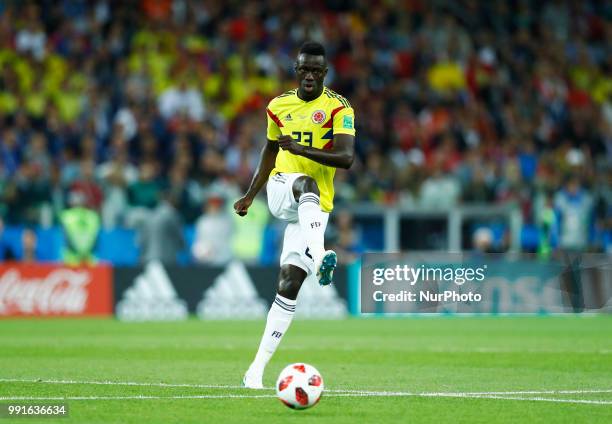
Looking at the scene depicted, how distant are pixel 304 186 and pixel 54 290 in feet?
40.9

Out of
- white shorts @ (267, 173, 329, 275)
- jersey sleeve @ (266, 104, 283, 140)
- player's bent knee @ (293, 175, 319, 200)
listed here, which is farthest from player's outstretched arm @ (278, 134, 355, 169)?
jersey sleeve @ (266, 104, 283, 140)

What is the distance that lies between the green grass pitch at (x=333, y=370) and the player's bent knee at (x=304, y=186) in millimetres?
1559

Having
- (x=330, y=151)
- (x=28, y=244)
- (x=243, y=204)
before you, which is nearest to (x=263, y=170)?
(x=243, y=204)

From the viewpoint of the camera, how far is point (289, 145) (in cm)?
972

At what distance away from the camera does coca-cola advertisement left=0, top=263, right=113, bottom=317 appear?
2139 cm

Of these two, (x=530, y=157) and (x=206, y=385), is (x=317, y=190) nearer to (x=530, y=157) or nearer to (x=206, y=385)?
(x=206, y=385)

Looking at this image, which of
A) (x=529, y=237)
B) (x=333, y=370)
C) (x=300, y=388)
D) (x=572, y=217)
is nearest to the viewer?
(x=300, y=388)

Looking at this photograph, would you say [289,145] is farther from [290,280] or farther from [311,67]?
[290,280]

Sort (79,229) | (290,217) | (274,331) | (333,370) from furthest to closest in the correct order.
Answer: (79,229)
(333,370)
(290,217)
(274,331)

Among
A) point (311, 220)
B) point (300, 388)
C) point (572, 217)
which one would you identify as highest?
point (572, 217)

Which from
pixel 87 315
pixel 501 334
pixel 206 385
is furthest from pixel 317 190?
pixel 87 315

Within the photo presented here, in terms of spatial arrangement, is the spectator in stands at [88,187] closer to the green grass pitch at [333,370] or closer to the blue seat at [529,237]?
the green grass pitch at [333,370]

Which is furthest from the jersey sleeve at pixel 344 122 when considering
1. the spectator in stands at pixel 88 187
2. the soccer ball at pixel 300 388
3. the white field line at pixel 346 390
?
the spectator in stands at pixel 88 187

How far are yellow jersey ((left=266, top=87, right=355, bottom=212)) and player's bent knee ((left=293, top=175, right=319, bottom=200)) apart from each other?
0.18m
